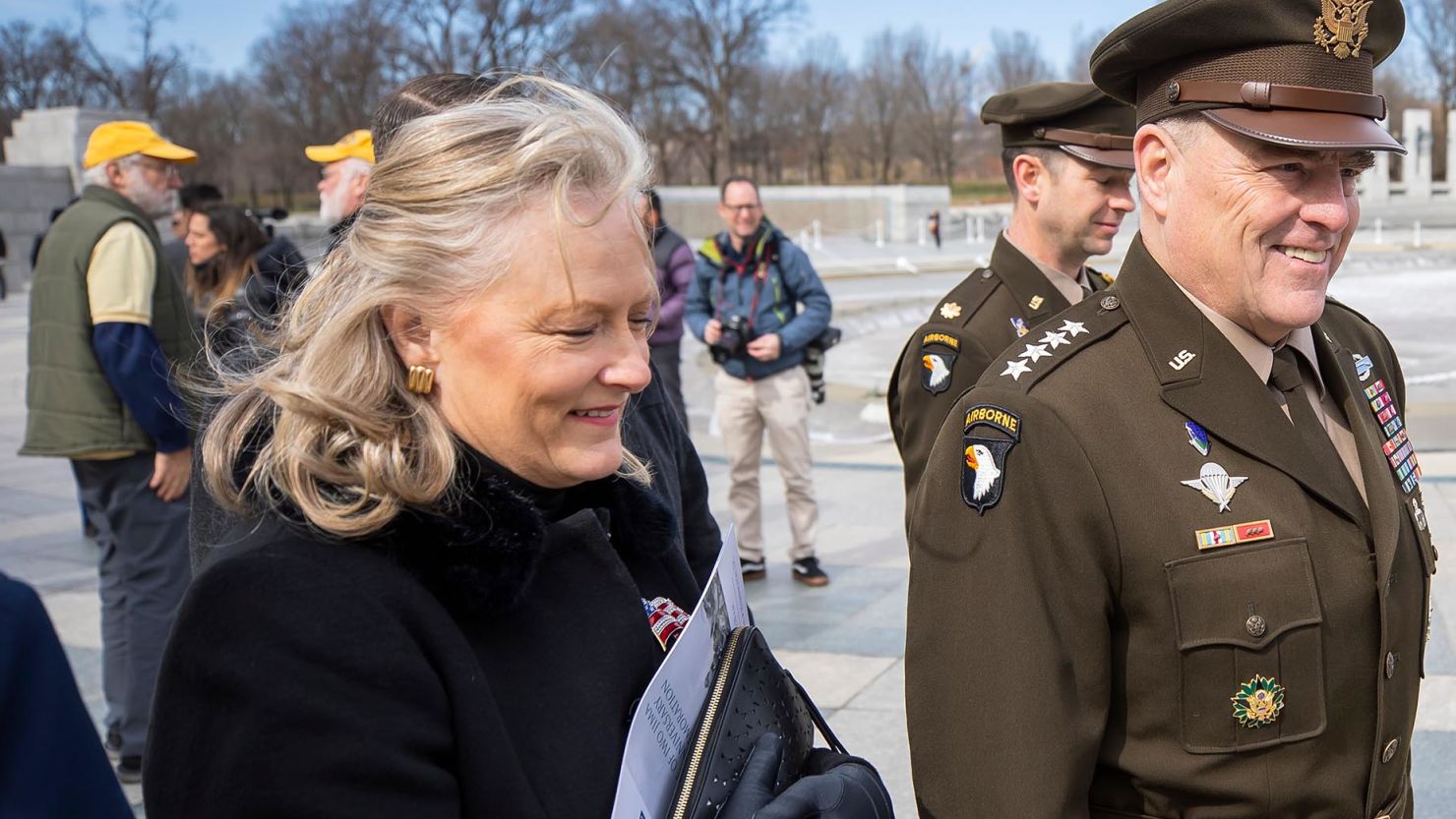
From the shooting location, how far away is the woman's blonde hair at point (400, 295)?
155 cm

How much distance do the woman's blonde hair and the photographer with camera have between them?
4786mm

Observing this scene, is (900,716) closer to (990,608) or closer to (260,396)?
(990,608)

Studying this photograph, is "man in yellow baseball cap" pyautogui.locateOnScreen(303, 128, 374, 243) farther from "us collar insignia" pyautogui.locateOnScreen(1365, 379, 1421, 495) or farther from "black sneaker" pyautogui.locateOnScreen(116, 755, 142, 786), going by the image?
"us collar insignia" pyautogui.locateOnScreen(1365, 379, 1421, 495)

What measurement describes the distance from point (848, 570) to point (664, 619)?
4.80 meters

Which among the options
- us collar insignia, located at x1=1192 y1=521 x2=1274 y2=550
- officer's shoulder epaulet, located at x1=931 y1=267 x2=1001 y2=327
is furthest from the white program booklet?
officer's shoulder epaulet, located at x1=931 y1=267 x2=1001 y2=327

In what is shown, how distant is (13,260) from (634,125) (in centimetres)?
3281

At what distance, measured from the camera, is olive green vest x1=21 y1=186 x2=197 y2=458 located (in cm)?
445

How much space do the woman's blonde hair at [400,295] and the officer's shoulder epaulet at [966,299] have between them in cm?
176

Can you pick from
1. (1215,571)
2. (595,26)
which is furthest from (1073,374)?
(595,26)

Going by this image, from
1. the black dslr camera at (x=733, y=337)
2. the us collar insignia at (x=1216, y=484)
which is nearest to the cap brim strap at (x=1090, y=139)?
the us collar insignia at (x=1216, y=484)

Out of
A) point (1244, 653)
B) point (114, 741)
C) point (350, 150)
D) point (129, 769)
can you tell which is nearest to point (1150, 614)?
point (1244, 653)

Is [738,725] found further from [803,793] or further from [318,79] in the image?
[318,79]

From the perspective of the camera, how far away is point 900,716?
4.64m

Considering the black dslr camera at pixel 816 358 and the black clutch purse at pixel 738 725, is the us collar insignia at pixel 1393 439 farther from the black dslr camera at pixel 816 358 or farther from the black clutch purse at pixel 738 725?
the black dslr camera at pixel 816 358
